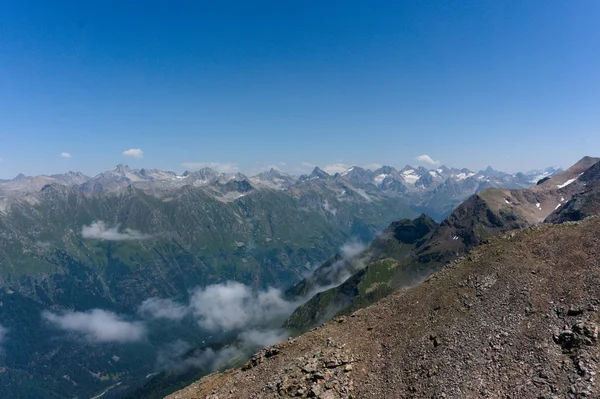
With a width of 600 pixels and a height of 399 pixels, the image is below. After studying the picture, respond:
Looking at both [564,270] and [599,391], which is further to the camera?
[564,270]

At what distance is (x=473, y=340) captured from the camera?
39.1 metres

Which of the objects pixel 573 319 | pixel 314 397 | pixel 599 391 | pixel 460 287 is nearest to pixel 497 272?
pixel 460 287

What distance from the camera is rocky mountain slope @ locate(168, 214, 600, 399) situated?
33656 mm

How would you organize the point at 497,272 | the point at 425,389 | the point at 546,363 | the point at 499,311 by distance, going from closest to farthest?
the point at 546,363
the point at 425,389
the point at 499,311
the point at 497,272

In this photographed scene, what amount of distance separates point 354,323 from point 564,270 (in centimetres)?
2843

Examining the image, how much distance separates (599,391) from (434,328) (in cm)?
1662

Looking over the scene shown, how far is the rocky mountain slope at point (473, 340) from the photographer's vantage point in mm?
33656

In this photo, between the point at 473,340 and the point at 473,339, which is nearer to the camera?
the point at 473,340

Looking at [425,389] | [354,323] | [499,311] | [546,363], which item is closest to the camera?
[546,363]

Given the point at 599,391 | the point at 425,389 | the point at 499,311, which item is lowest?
the point at 599,391

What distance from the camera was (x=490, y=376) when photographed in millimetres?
34375

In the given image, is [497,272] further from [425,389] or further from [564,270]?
[425,389]

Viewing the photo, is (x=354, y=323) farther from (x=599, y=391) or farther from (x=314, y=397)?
(x=599, y=391)

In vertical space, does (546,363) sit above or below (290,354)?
below
